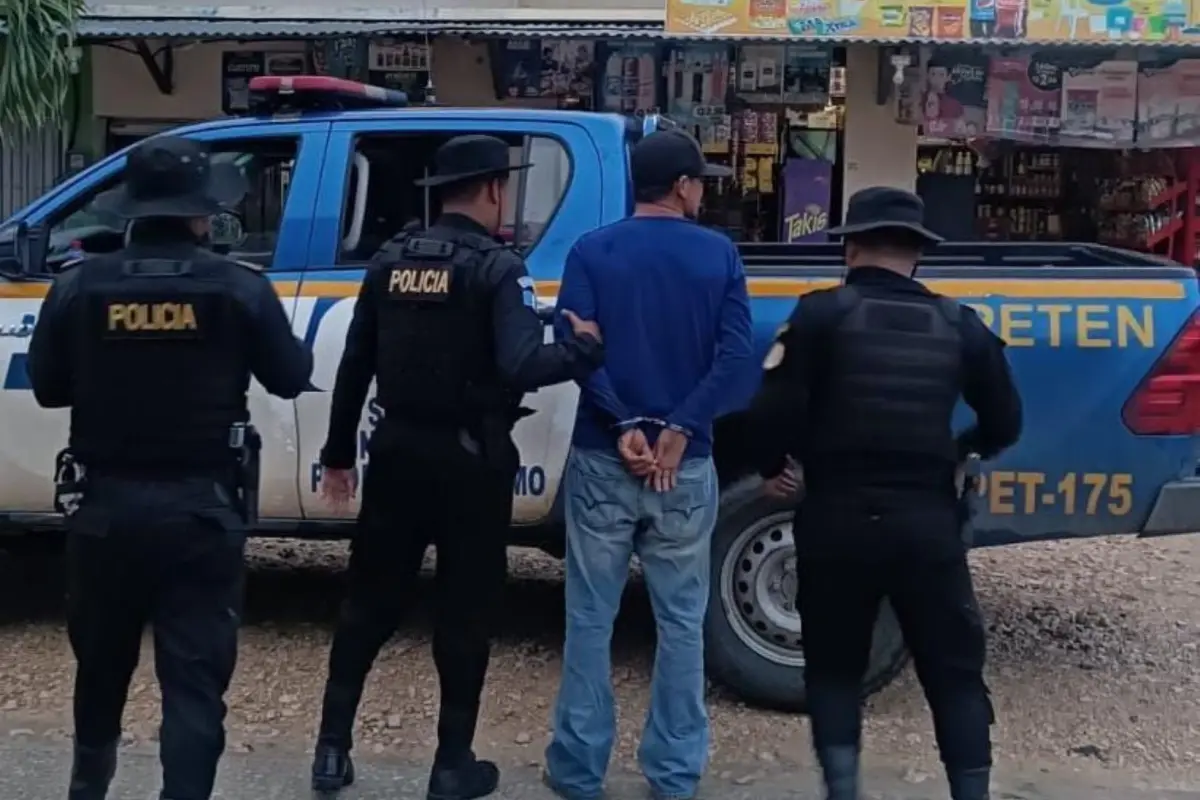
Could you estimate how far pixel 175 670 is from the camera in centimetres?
394

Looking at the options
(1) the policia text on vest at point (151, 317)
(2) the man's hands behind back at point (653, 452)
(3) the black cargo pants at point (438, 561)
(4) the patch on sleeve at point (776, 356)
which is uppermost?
(1) the policia text on vest at point (151, 317)

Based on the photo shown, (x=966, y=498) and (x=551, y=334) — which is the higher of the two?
(x=551, y=334)

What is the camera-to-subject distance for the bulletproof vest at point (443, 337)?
14.7ft

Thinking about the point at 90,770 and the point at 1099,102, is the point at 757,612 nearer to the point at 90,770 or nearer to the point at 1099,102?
the point at 90,770

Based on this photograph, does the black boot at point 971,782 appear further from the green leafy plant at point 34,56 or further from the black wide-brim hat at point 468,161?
the green leafy plant at point 34,56

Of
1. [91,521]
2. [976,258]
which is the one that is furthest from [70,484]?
[976,258]

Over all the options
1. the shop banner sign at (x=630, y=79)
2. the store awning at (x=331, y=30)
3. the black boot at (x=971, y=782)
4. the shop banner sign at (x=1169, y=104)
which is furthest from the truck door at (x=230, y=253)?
the shop banner sign at (x=1169, y=104)

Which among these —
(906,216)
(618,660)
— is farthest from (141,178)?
(618,660)

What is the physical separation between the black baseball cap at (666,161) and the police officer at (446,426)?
15.1 inches

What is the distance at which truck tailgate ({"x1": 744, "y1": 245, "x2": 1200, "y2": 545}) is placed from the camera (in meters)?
5.31

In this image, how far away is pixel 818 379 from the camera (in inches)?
164

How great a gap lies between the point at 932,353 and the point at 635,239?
0.93 metres

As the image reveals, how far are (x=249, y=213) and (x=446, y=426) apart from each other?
167cm

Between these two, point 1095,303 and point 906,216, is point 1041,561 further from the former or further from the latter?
point 906,216
